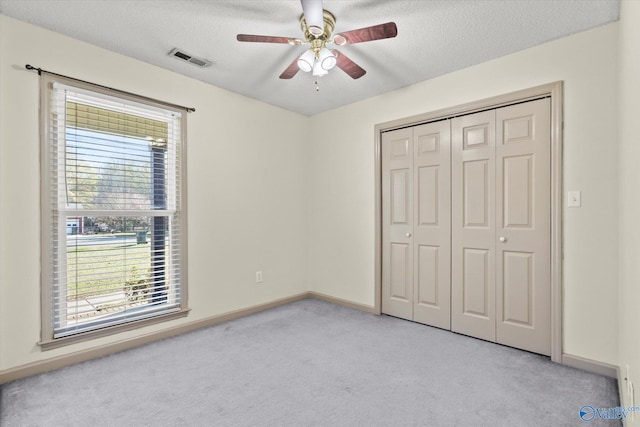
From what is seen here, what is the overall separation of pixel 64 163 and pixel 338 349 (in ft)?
8.59

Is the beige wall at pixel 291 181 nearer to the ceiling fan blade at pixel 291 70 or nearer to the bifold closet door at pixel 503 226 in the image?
the bifold closet door at pixel 503 226

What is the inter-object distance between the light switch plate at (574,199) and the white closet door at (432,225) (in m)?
0.94

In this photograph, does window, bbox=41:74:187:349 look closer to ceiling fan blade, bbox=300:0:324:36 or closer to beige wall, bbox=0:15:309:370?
beige wall, bbox=0:15:309:370

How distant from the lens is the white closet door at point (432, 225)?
3090 millimetres

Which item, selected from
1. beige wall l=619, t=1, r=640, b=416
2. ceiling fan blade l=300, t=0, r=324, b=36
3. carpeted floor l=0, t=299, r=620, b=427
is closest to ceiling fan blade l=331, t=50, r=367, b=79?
ceiling fan blade l=300, t=0, r=324, b=36

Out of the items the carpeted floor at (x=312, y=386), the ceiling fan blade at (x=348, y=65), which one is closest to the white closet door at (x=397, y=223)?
the carpeted floor at (x=312, y=386)

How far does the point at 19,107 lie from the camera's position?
2.21 metres

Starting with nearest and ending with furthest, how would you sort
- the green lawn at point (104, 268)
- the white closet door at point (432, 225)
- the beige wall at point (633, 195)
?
the beige wall at point (633, 195)
the green lawn at point (104, 268)
the white closet door at point (432, 225)

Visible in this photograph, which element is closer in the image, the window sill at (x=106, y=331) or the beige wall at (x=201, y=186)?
the beige wall at (x=201, y=186)

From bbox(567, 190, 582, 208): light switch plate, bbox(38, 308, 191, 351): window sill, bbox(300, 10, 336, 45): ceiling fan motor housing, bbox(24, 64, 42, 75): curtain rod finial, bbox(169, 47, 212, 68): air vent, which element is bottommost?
bbox(38, 308, 191, 351): window sill

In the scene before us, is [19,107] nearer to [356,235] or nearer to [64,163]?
[64,163]

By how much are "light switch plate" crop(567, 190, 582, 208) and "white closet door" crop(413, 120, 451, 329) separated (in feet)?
3.07

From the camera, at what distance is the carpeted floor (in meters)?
1.79

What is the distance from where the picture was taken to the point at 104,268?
8.49 ft
